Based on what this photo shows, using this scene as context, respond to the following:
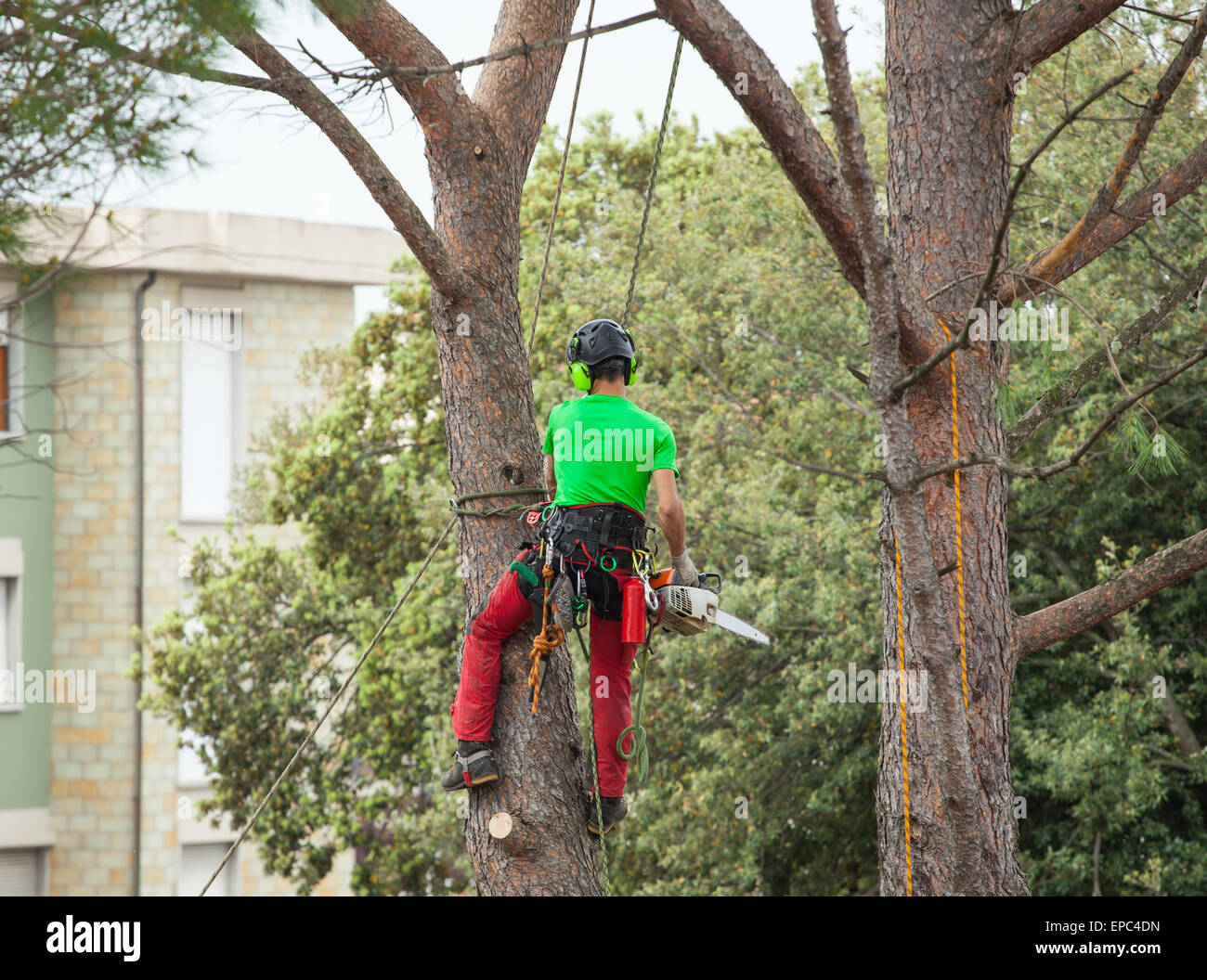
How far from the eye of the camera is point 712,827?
10.9 metres

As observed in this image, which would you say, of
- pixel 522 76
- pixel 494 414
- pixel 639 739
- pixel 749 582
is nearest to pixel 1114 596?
pixel 639 739

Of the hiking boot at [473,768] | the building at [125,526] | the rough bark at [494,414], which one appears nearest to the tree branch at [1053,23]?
the rough bark at [494,414]

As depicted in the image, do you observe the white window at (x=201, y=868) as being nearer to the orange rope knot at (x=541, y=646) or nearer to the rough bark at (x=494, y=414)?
the rough bark at (x=494, y=414)

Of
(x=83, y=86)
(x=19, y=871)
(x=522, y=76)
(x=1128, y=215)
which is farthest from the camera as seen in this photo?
(x=19, y=871)

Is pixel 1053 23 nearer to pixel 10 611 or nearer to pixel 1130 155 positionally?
pixel 1130 155

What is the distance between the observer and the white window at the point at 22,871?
57.5 ft

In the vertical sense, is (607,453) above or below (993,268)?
below

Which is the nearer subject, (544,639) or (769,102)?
(769,102)

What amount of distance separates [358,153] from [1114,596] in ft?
10.4

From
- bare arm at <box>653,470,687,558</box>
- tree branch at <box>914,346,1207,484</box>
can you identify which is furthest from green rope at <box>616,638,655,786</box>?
tree branch at <box>914,346,1207,484</box>

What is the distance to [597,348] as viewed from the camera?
14.8 feet

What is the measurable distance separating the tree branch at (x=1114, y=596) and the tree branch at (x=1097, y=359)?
0.63 meters

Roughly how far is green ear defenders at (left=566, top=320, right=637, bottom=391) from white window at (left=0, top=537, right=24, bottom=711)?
1568 cm

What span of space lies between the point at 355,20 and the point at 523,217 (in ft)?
34.0
